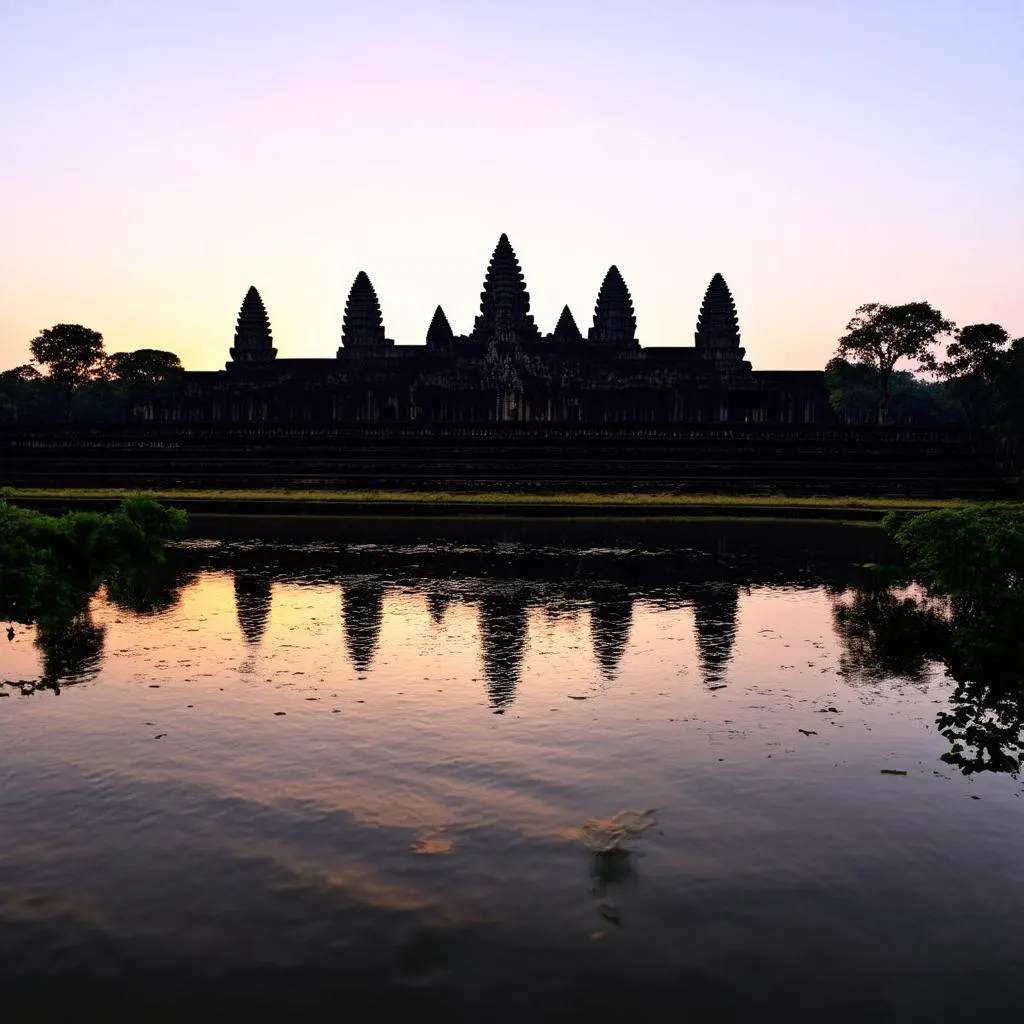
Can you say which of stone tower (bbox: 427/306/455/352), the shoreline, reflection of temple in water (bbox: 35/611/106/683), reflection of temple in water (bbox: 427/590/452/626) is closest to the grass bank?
the shoreline

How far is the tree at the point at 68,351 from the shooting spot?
9006 cm

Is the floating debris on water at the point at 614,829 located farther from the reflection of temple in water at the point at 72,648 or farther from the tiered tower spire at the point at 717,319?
the tiered tower spire at the point at 717,319

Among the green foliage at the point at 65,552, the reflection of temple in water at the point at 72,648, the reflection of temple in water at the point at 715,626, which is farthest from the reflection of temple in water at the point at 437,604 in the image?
the reflection of temple in water at the point at 72,648

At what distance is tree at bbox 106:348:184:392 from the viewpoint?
3760 inches

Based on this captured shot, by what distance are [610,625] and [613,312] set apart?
239ft

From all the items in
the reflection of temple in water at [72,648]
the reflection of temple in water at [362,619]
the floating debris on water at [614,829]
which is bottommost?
the floating debris on water at [614,829]

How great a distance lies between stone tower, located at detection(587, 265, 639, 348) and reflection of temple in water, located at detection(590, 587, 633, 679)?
226ft

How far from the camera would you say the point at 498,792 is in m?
8.16

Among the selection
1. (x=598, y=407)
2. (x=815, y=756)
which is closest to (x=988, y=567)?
(x=815, y=756)

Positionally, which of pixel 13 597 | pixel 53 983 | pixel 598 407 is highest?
pixel 598 407

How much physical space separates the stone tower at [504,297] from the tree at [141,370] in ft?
106

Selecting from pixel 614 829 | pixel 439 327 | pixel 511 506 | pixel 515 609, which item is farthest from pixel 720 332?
pixel 614 829

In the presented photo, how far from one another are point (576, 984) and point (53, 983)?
115 inches

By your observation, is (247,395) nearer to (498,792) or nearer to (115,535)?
(115,535)
